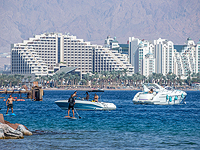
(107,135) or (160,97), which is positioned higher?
(160,97)

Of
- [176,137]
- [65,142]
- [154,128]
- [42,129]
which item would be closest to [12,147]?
[65,142]

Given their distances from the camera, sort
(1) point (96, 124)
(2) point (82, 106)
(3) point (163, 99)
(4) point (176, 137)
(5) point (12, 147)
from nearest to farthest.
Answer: (5) point (12, 147) < (4) point (176, 137) < (1) point (96, 124) < (2) point (82, 106) < (3) point (163, 99)

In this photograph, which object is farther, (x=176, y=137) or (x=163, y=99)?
(x=163, y=99)

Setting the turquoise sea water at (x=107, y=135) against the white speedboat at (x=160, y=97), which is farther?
the white speedboat at (x=160, y=97)

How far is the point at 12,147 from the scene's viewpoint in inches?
1286

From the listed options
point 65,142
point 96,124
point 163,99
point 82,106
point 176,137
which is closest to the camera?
point 65,142

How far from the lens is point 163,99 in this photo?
91875 mm

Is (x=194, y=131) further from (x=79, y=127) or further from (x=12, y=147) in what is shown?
(x=12, y=147)

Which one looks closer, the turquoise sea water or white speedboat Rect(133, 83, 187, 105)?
the turquoise sea water

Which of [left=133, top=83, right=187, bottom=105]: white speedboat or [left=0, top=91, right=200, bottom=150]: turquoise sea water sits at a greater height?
[left=133, top=83, right=187, bottom=105]: white speedboat

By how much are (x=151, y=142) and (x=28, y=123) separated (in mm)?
18445

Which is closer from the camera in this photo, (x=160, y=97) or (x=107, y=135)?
(x=107, y=135)

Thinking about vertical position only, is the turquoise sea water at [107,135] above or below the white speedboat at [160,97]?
below

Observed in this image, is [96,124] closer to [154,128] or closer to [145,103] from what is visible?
[154,128]
